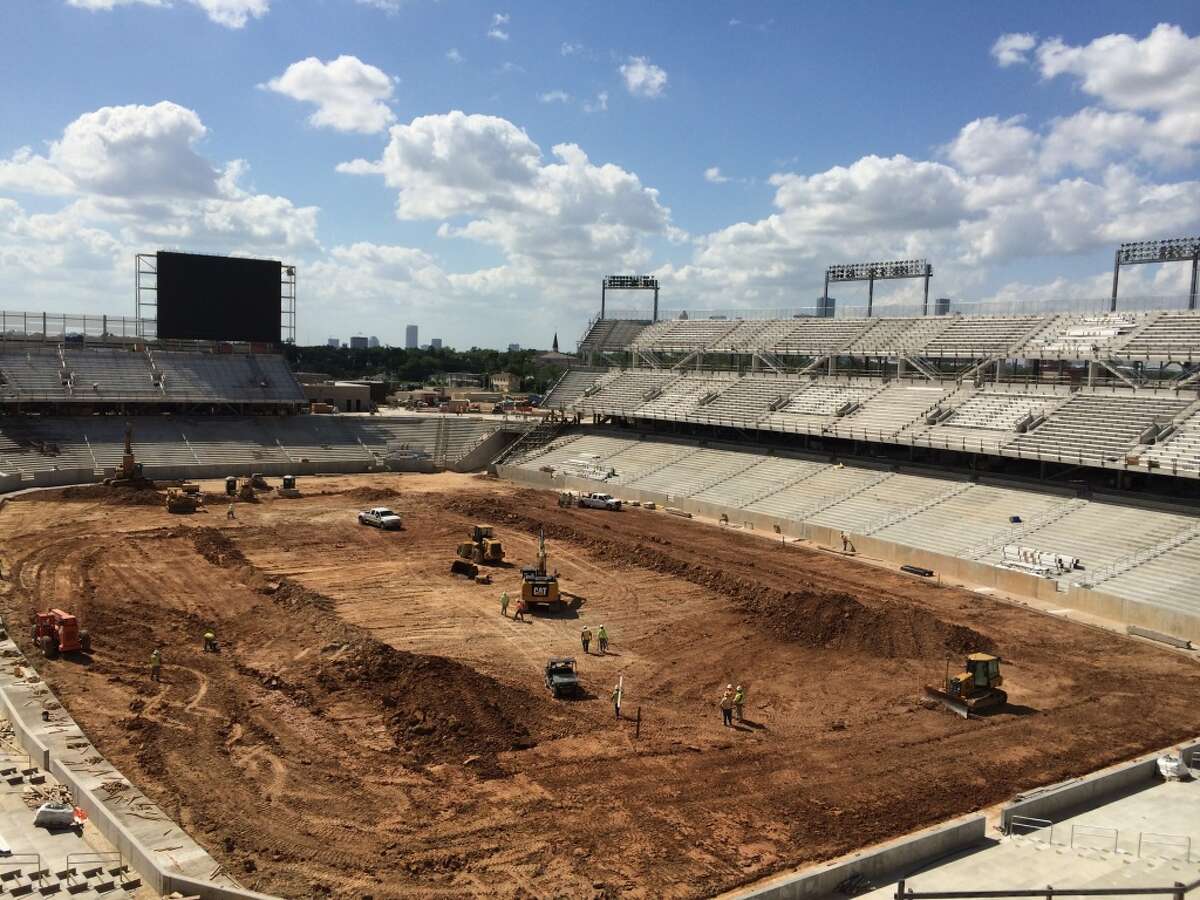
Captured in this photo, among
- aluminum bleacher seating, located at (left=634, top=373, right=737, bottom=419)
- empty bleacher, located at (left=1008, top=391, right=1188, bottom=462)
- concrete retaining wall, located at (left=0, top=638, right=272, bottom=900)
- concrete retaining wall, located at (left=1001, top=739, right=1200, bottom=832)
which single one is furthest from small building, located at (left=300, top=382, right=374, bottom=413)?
concrete retaining wall, located at (left=1001, top=739, right=1200, bottom=832)

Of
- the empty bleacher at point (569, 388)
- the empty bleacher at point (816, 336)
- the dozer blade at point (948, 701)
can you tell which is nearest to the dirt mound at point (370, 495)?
the empty bleacher at point (569, 388)

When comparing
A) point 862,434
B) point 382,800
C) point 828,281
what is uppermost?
point 828,281

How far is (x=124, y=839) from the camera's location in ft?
44.5

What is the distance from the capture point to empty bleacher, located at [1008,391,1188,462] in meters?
36.1

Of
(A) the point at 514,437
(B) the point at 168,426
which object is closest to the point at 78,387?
(B) the point at 168,426

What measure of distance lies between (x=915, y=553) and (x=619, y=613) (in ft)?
44.1

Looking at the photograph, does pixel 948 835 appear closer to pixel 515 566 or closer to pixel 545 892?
pixel 545 892

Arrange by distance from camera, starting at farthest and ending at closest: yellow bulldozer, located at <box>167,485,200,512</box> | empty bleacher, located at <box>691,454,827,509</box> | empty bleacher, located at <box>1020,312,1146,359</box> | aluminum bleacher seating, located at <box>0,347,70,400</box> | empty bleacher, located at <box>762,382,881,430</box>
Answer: aluminum bleacher seating, located at <box>0,347,70,400</box>
empty bleacher, located at <box>762,382,881,430</box>
empty bleacher, located at <box>691,454,827,509</box>
empty bleacher, located at <box>1020,312,1146,359</box>
yellow bulldozer, located at <box>167,485,200,512</box>

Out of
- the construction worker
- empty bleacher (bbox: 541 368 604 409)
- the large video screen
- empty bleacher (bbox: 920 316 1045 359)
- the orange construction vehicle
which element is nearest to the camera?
the construction worker

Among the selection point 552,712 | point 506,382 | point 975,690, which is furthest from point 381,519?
point 506,382

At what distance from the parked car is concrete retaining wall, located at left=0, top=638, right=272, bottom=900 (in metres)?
21.5

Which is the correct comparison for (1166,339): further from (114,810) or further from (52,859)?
(52,859)

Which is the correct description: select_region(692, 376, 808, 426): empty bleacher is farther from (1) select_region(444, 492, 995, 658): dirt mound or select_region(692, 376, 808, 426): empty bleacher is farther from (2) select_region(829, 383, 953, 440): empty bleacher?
(1) select_region(444, 492, 995, 658): dirt mound

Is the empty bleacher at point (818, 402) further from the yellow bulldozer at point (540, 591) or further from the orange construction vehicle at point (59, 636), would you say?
the orange construction vehicle at point (59, 636)
